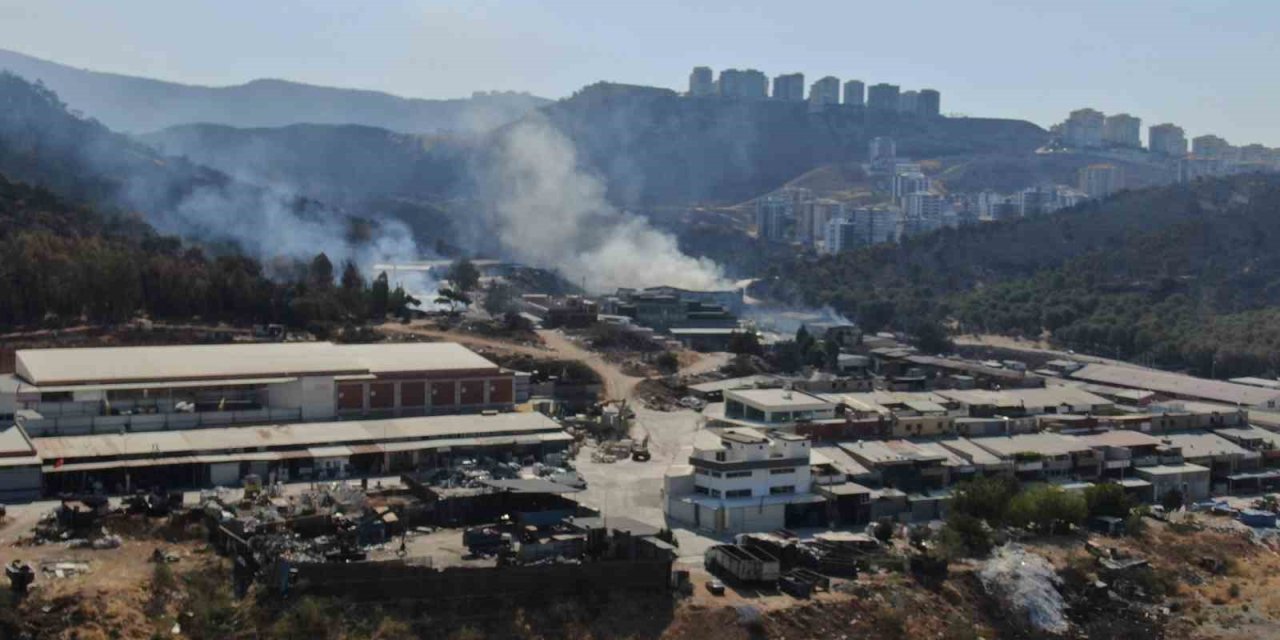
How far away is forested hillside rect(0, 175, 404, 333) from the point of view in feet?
71.8

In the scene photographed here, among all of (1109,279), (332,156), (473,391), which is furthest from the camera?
(332,156)

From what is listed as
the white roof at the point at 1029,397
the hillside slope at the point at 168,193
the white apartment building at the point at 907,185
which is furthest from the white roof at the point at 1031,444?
the white apartment building at the point at 907,185

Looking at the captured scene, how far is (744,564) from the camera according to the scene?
1261 cm

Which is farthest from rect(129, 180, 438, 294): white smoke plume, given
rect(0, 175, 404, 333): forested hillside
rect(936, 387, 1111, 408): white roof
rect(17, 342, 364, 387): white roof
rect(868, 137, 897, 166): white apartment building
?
rect(868, 137, 897, 166): white apartment building

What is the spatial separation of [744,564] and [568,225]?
125 feet

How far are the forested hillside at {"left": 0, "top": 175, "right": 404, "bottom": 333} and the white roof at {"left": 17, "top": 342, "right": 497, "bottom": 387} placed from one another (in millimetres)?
3157

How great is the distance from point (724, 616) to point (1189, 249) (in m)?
30.4

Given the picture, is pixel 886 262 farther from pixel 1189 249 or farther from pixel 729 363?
pixel 729 363

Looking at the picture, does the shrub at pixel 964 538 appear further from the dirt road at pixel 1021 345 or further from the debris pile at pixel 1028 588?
the dirt road at pixel 1021 345

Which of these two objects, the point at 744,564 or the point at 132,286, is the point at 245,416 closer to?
the point at 132,286

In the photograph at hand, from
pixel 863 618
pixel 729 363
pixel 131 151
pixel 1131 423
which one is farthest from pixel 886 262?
pixel 863 618

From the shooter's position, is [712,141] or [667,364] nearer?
[667,364]

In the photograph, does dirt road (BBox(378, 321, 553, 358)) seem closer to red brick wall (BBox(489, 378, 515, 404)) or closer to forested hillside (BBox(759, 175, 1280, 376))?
red brick wall (BBox(489, 378, 515, 404))

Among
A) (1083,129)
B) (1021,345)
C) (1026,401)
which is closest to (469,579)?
(1026,401)
